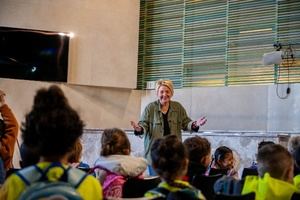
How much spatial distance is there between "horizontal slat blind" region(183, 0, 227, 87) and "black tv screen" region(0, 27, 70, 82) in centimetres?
209

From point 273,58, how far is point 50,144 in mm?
5822

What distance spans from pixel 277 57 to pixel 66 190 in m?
5.94

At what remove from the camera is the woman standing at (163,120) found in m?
5.16

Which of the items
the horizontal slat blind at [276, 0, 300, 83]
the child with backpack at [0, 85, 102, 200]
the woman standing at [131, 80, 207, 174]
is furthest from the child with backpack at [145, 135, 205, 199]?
the horizontal slat blind at [276, 0, 300, 83]

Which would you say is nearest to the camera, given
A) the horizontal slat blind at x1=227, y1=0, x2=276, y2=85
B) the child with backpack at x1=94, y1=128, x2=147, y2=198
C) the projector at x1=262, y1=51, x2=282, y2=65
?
the child with backpack at x1=94, y1=128, x2=147, y2=198

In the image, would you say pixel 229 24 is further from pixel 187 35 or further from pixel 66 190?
pixel 66 190

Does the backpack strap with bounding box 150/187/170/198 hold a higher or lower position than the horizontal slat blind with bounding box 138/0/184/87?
lower

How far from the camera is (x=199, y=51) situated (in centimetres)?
869

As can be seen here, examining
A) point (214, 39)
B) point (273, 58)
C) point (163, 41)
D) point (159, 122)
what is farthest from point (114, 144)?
point (163, 41)

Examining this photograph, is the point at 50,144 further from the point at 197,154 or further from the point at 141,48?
the point at 141,48

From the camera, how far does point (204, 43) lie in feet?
28.3

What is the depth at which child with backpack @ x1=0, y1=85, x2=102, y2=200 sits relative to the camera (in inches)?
75.0

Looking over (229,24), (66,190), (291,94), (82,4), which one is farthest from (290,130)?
(66,190)

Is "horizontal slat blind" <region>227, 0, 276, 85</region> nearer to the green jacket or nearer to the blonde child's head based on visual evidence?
the green jacket
